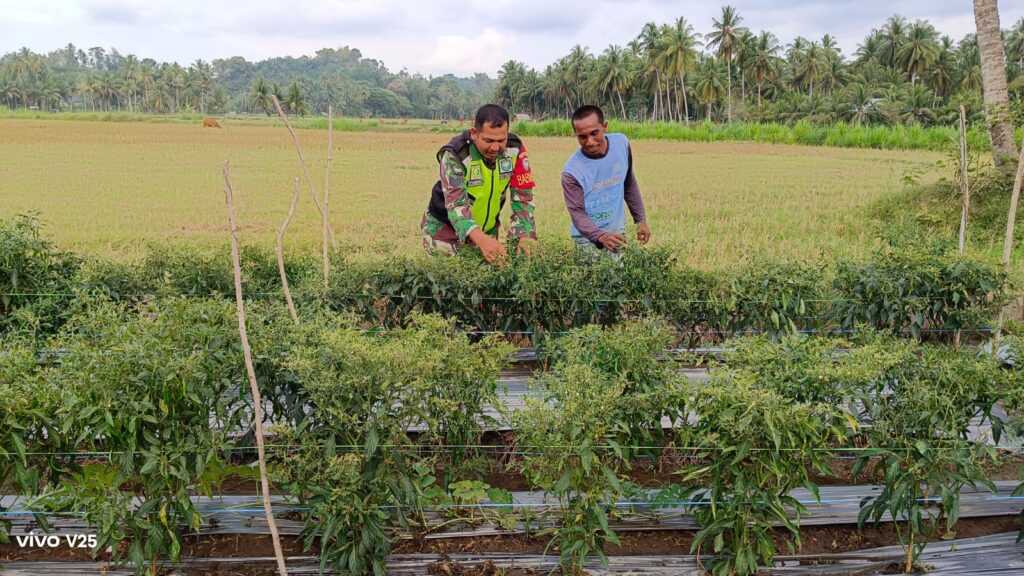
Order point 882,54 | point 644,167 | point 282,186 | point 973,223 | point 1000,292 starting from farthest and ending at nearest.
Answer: point 882,54
point 644,167
point 282,186
point 973,223
point 1000,292

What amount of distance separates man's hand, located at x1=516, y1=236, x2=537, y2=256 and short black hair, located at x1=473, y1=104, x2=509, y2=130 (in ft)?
2.37

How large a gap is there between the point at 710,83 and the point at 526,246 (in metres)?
56.5

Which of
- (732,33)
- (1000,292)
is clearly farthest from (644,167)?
(732,33)

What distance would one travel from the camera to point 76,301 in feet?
12.4

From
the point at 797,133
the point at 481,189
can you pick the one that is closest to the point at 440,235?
the point at 481,189

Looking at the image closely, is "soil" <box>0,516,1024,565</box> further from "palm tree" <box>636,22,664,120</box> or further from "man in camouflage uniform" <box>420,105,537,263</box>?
"palm tree" <box>636,22,664,120</box>

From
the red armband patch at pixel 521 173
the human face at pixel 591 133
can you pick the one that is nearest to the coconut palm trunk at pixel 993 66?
the human face at pixel 591 133

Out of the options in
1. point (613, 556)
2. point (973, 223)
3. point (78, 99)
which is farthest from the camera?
point (78, 99)

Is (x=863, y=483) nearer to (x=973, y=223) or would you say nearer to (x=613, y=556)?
(x=613, y=556)

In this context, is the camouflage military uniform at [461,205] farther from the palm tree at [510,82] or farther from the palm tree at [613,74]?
the palm tree at [510,82]

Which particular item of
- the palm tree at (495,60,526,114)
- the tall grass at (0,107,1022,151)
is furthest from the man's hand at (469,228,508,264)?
the palm tree at (495,60,526,114)

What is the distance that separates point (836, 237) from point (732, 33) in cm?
5503

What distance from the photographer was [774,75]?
6312 centimetres

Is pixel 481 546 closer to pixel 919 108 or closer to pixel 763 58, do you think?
pixel 919 108
